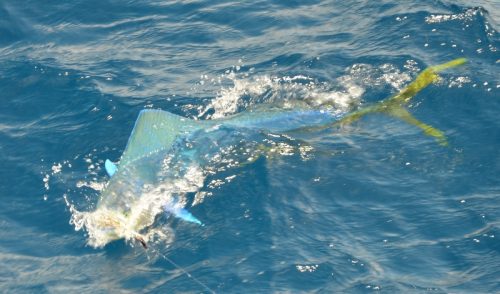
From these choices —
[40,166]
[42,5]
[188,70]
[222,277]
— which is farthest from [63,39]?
[222,277]

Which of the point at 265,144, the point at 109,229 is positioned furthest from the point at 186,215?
the point at 265,144

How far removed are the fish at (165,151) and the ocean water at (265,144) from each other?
0.11 metres

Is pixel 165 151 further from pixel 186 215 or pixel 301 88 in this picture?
pixel 301 88

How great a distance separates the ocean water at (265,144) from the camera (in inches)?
259

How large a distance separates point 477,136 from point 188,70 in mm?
3631

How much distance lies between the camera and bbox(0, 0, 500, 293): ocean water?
658 cm

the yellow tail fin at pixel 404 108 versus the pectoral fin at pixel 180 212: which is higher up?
the yellow tail fin at pixel 404 108

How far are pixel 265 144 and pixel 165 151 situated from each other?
1.02 meters

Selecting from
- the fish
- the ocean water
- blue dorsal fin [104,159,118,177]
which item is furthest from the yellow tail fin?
blue dorsal fin [104,159,118,177]

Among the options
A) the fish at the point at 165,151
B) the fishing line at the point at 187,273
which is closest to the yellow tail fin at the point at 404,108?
the fish at the point at 165,151

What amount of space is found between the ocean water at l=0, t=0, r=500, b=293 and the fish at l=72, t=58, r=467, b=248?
0.11 meters

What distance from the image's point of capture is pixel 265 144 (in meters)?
8.11

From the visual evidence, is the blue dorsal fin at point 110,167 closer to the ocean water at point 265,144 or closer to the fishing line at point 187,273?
the ocean water at point 265,144

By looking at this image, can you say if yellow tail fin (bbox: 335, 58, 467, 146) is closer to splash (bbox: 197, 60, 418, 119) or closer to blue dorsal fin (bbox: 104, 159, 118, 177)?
splash (bbox: 197, 60, 418, 119)
